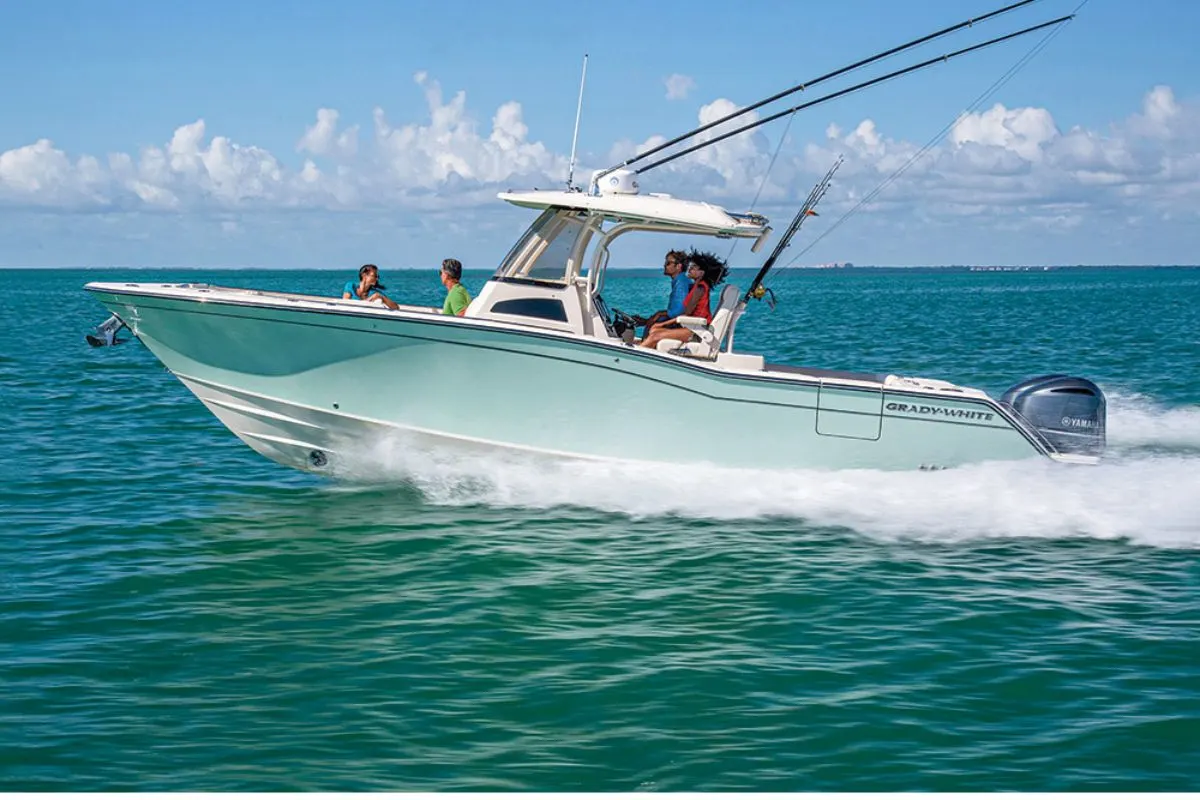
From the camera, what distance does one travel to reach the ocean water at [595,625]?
636 centimetres

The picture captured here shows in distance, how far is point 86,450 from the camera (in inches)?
591

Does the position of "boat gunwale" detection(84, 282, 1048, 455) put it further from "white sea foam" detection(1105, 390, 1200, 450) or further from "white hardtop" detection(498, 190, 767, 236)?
"white sea foam" detection(1105, 390, 1200, 450)

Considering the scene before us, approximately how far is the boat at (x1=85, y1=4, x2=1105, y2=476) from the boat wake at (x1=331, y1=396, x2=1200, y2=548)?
142mm

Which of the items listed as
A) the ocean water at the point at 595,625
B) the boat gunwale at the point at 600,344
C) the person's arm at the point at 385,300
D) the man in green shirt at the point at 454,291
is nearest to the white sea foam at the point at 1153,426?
the ocean water at the point at 595,625

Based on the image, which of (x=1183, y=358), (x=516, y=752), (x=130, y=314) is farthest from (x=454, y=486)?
(x=1183, y=358)

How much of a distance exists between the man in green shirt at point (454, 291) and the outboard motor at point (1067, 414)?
5104mm

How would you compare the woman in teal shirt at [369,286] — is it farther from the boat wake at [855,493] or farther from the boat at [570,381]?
the boat wake at [855,493]

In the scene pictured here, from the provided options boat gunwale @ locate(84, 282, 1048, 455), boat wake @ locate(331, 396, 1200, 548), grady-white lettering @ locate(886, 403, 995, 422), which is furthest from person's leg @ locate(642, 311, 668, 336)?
grady-white lettering @ locate(886, 403, 995, 422)

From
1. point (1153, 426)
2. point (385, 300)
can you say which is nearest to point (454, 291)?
point (385, 300)

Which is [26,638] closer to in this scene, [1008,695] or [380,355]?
[380,355]

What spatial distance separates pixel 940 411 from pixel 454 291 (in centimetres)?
453

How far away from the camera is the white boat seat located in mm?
11461

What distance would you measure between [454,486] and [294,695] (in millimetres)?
4779

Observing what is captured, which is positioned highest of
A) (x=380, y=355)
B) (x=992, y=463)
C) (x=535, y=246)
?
(x=535, y=246)
